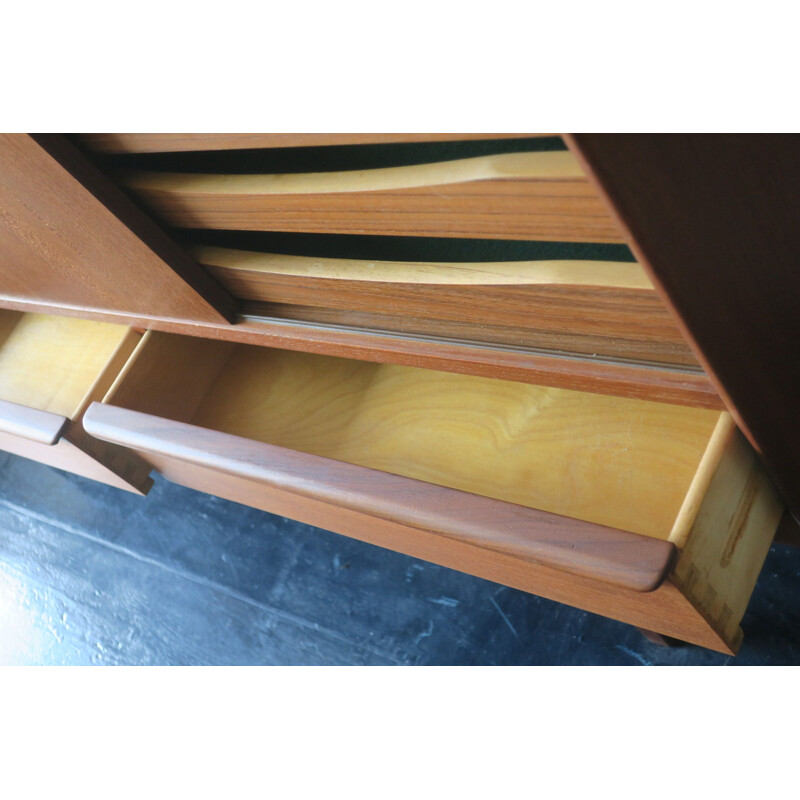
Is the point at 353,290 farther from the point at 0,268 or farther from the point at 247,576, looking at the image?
the point at 247,576

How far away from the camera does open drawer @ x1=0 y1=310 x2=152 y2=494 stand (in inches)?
43.1

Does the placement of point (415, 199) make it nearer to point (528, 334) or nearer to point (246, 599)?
point (528, 334)

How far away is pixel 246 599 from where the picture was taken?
1.37m

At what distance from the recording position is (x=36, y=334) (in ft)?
4.72

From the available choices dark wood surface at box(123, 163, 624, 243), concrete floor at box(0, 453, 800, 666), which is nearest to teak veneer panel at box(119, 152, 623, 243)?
dark wood surface at box(123, 163, 624, 243)

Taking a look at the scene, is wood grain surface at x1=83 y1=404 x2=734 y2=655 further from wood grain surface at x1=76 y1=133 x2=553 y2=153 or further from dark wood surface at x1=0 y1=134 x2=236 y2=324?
wood grain surface at x1=76 y1=133 x2=553 y2=153

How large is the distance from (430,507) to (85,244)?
0.50 metres

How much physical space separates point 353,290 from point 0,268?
620mm

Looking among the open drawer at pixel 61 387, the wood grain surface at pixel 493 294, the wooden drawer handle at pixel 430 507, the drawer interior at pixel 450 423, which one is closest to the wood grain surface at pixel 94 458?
the open drawer at pixel 61 387

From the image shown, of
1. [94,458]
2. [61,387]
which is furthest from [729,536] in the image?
[61,387]

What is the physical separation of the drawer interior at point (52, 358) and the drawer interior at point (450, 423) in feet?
0.62

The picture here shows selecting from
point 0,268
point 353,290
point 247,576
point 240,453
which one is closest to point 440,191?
point 353,290

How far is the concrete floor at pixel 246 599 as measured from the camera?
1.09 metres

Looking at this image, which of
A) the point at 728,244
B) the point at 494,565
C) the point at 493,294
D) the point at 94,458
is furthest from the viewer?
the point at 94,458
